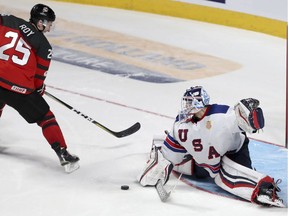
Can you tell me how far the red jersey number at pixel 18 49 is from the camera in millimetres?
4262

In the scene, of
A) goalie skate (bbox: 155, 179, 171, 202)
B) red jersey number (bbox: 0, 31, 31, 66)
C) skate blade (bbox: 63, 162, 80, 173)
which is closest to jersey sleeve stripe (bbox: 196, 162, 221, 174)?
goalie skate (bbox: 155, 179, 171, 202)

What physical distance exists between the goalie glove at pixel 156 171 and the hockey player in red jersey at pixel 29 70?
0.44m

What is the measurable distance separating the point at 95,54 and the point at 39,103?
289cm

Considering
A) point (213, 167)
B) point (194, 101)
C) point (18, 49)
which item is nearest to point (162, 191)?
point (213, 167)

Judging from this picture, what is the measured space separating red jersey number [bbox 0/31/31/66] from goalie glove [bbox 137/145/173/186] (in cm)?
93

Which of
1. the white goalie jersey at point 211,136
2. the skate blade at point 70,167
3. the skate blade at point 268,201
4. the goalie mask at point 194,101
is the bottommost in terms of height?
the skate blade at point 70,167

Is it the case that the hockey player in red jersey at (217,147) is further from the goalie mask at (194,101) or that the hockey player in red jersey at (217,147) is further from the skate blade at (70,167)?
the skate blade at (70,167)

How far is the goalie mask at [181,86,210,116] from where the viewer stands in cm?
393

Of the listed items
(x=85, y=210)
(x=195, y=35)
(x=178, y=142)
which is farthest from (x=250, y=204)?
(x=195, y=35)

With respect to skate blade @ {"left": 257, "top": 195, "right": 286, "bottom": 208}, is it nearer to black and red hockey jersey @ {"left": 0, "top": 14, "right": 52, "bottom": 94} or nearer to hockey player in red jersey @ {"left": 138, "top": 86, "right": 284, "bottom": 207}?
hockey player in red jersey @ {"left": 138, "top": 86, "right": 284, "bottom": 207}

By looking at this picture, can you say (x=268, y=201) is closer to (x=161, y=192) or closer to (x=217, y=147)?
(x=217, y=147)

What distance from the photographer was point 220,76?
6.65 meters

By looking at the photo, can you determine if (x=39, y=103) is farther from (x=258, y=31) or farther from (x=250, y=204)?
(x=258, y=31)

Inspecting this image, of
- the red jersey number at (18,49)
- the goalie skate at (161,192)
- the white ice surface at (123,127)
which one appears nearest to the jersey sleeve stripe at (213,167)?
the white ice surface at (123,127)
